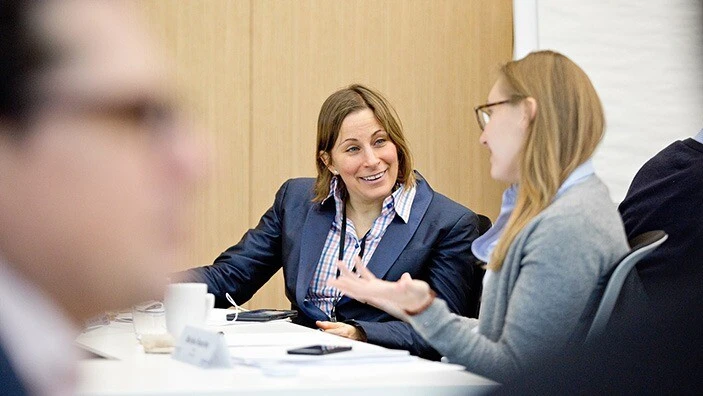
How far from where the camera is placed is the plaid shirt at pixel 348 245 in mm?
3320

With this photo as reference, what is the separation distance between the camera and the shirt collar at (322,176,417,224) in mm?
3381

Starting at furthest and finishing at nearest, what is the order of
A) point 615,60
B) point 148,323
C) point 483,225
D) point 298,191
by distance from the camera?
point 615,60, point 298,191, point 483,225, point 148,323

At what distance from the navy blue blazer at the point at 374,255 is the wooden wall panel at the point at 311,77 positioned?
4.57 ft

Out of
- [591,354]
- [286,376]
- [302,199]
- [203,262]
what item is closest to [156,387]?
[286,376]

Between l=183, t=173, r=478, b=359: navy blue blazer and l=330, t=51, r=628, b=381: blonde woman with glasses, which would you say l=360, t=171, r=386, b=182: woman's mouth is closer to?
l=183, t=173, r=478, b=359: navy blue blazer

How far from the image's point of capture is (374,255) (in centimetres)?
330

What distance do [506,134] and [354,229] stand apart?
101 centimetres

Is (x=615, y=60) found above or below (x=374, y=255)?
above

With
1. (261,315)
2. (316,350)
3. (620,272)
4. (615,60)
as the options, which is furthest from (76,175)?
(615,60)

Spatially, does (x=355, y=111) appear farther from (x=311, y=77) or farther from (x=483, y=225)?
(x=311, y=77)

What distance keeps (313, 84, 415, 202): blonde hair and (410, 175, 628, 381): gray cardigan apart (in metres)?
1.28

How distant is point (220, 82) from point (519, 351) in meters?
3.33

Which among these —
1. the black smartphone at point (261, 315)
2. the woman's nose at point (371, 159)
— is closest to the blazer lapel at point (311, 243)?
the black smartphone at point (261, 315)

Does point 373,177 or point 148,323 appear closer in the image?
point 148,323
